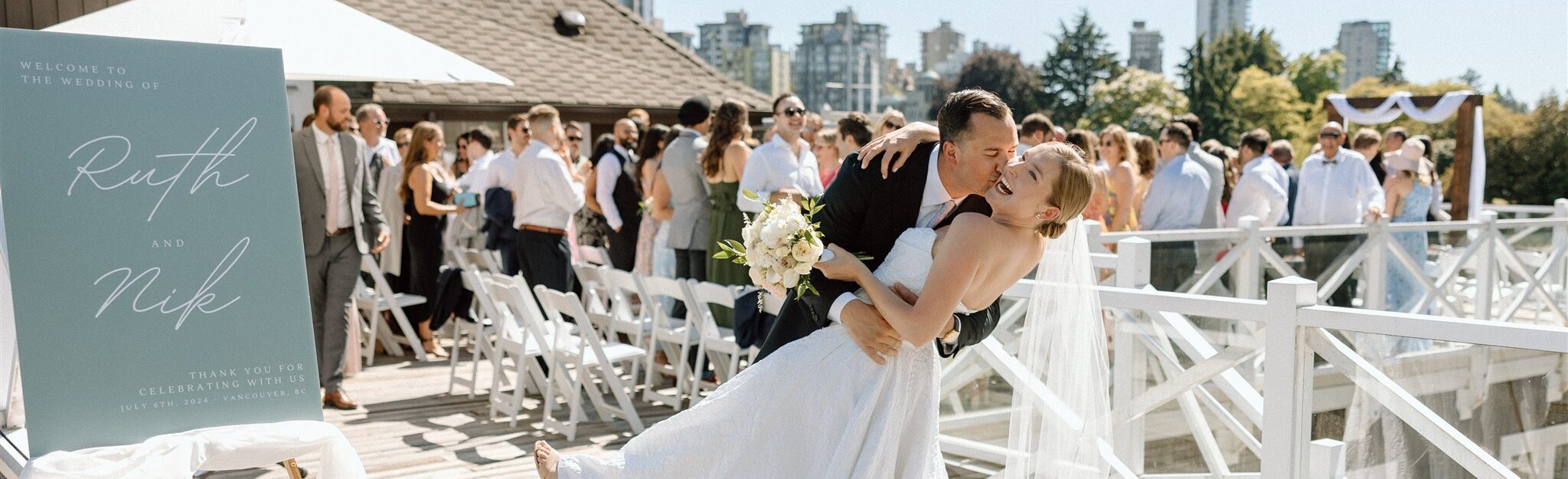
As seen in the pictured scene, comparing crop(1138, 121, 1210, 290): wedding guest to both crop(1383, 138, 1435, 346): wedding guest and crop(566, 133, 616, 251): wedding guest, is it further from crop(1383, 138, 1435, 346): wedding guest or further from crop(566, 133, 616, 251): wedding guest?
crop(566, 133, 616, 251): wedding guest

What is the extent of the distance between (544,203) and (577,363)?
177 cm

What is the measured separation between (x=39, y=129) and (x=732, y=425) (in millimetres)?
2064

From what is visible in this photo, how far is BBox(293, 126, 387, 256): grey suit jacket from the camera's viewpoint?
6.09m

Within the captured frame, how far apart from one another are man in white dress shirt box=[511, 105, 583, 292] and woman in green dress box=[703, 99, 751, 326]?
94 centimetres

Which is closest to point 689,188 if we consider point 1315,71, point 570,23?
point 570,23

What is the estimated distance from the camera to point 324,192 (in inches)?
241

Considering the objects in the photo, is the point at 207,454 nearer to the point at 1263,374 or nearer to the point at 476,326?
the point at 1263,374

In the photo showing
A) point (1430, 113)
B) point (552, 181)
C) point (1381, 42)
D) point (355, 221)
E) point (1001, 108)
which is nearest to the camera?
point (1001, 108)

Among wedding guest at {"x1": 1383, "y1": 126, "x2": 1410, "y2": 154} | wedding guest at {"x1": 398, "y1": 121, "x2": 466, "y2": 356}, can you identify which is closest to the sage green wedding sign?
wedding guest at {"x1": 398, "y1": 121, "x2": 466, "y2": 356}

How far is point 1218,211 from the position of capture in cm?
895

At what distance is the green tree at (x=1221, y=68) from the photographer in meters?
75.9

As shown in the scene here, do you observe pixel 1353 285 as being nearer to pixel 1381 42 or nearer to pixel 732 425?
pixel 732 425

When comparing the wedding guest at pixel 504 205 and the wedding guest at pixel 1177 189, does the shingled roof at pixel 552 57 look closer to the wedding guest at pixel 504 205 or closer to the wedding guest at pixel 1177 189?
the wedding guest at pixel 504 205

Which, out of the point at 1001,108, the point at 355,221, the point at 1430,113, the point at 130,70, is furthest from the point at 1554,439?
the point at 1430,113
